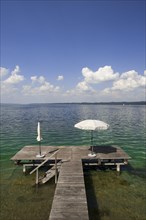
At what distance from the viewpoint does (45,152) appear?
17.8 metres

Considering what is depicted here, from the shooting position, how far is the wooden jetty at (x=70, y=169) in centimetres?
895

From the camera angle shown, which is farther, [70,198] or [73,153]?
[73,153]

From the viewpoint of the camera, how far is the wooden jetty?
352 inches

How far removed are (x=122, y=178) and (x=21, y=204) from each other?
27.3ft

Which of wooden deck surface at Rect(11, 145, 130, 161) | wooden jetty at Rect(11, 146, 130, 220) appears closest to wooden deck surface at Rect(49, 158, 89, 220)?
wooden jetty at Rect(11, 146, 130, 220)

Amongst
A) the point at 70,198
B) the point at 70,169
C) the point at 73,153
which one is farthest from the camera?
the point at 73,153

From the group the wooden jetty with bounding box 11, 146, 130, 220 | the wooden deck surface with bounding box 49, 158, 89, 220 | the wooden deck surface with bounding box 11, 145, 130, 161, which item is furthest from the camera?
the wooden deck surface with bounding box 11, 145, 130, 161

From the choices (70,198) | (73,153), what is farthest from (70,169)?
(70,198)

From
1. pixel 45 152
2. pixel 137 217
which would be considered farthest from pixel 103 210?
pixel 45 152

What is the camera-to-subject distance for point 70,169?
14242 mm

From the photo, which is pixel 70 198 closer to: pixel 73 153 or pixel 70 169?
pixel 70 169

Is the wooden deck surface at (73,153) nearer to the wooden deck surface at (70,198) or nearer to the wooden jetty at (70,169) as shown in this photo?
the wooden jetty at (70,169)

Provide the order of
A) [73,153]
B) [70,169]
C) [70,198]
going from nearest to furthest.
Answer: [70,198], [70,169], [73,153]

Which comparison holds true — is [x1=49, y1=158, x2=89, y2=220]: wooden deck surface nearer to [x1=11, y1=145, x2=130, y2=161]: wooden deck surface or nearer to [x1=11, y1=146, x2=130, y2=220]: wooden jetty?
[x1=11, y1=146, x2=130, y2=220]: wooden jetty
